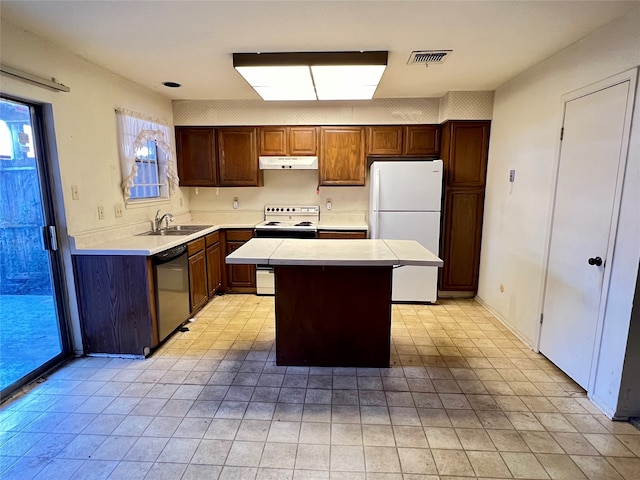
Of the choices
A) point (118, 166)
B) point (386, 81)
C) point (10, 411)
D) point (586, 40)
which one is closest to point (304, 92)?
point (386, 81)

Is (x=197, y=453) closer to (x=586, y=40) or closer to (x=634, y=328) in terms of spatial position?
(x=634, y=328)

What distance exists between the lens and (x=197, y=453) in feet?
5.88

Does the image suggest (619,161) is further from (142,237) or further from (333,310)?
(142,237)

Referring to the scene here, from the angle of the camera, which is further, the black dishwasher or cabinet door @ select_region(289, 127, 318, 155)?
cabinet door @ select_region(289, 127, 318, 155)

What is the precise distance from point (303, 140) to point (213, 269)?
1.94 meters

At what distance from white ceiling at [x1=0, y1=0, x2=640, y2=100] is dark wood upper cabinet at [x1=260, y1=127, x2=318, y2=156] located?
4.16 ft

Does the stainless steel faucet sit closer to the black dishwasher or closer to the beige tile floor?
the black dishwasher

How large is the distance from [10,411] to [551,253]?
3.91 metres

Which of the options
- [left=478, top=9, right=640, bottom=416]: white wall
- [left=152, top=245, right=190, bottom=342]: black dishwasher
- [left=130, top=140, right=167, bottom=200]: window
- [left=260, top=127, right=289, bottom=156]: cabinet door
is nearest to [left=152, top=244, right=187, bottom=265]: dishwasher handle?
[left=152, top=245, right=190, bottom=342]: black dishwasher

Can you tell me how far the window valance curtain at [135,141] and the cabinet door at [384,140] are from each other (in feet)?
8.08

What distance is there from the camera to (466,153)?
392 cm

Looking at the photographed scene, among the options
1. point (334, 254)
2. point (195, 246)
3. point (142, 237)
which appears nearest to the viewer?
point (334, 254)

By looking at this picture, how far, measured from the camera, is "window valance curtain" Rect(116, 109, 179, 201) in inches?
128

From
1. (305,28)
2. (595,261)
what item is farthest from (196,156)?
(595,261)
